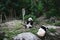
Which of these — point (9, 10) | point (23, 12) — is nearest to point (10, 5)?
point (9, 10)

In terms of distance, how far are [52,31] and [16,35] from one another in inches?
63.7

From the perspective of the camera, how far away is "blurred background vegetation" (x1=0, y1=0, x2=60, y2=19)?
38.0ft

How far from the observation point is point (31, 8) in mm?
11875

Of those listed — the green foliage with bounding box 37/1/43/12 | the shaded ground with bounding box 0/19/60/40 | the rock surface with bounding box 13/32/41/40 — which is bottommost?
the shaded ground with bounding box 0/19/60/40

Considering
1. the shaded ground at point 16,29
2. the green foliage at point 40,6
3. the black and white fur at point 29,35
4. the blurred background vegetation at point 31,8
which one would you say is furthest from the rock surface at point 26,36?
the green foliage at point 40,6

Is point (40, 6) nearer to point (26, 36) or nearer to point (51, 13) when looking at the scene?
point (51, 13)

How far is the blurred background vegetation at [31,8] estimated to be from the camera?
38.0 feet

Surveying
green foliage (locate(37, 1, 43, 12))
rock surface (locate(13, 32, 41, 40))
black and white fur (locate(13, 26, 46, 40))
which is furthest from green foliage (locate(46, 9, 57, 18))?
rock surface (locate(13, 32, 41, 40))

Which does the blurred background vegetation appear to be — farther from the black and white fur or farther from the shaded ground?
the black and white fur

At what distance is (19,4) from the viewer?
12.4m

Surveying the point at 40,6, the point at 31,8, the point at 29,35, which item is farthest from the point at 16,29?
the point at 40,6

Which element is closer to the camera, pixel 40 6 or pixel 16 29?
pixel 16 29

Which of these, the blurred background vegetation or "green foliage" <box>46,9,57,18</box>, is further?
the blurred background vegetation

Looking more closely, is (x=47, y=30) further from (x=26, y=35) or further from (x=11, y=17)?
(x=11, y=17)
